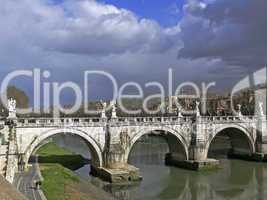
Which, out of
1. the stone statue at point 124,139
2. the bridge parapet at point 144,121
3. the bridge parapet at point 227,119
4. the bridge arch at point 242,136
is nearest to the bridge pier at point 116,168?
the stone statue at point 124,139

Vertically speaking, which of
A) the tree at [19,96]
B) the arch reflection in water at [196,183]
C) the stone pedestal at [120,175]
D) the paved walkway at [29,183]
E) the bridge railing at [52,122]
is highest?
the tree at [19,96]

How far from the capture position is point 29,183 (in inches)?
936

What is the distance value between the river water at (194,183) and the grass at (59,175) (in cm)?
211

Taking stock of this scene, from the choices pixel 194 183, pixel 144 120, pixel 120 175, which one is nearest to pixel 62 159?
pixel 144 120

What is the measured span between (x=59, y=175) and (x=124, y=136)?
8.36 m

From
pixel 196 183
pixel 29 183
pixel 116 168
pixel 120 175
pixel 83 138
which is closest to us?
pixel 29 183

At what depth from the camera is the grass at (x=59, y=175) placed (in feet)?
77.8

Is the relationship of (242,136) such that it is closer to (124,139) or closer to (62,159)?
(124,139)

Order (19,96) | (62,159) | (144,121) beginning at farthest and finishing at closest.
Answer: (19,96) → (62,159) → (144,121)

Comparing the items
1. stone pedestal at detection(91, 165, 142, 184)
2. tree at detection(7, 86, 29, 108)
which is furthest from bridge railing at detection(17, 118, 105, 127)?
tree at detection(7, 86, 29, 108)

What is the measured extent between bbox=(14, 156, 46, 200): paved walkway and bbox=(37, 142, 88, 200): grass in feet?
1.93

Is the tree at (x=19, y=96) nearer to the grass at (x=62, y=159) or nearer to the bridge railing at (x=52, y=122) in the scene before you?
the grass at (x=62, y=159)

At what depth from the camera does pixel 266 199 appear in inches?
1153

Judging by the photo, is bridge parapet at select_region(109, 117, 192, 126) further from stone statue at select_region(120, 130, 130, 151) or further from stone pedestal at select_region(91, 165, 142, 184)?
stone pedestal at select_region(91, 165, 142, 184)
